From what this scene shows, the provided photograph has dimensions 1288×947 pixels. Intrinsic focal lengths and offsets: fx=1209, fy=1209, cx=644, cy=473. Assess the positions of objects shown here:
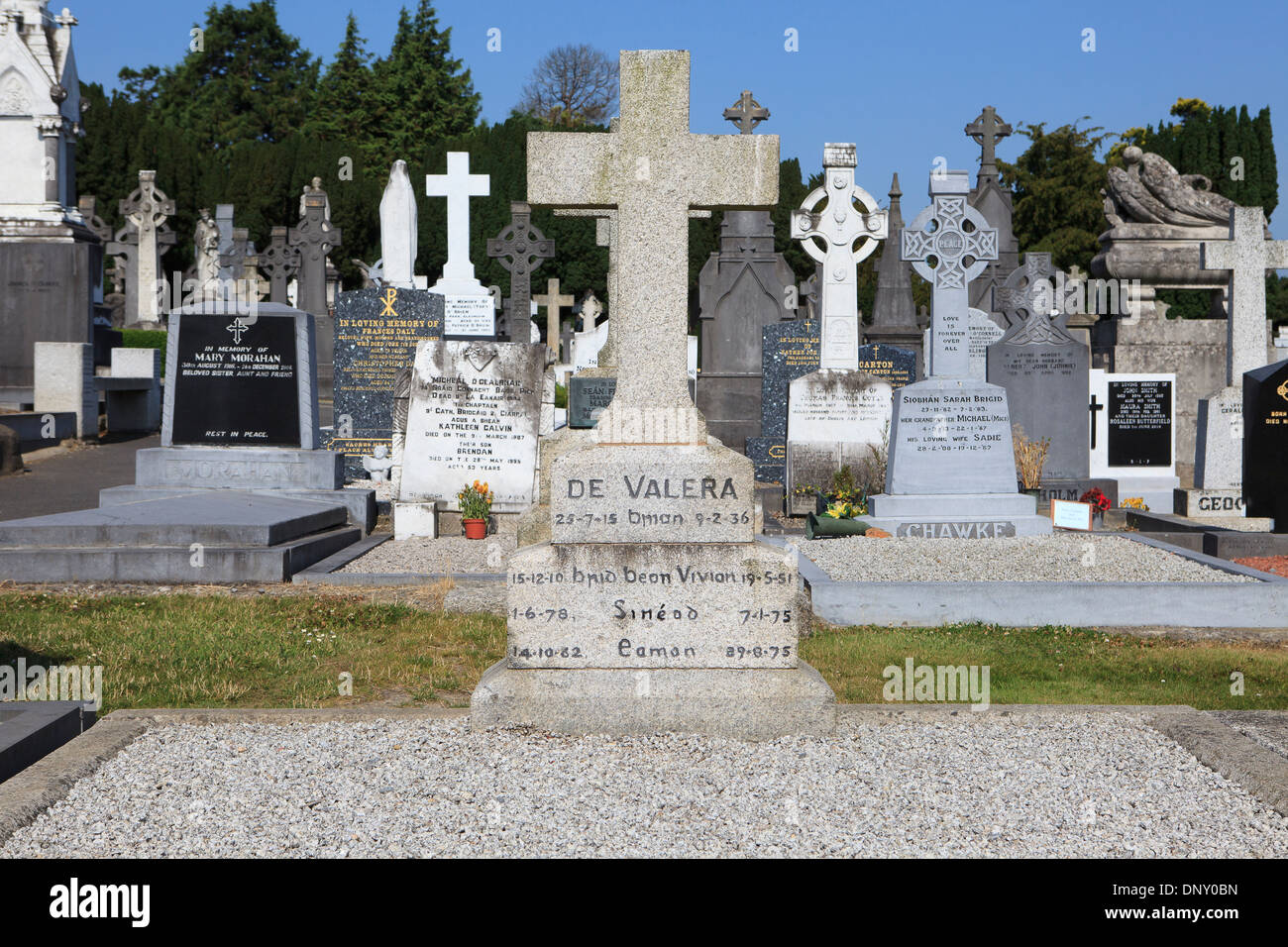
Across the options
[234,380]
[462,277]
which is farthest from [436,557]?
[462,277]

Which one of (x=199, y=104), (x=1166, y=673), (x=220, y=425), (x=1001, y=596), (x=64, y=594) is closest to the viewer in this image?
(x=1166, y=673)

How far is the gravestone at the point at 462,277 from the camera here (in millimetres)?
19078

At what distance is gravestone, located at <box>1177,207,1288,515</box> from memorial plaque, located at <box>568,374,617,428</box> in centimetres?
639

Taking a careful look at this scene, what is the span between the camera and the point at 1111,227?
1984 centimetres

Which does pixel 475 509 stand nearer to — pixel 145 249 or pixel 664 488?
pixel 664 488

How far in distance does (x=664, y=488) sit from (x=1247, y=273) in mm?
10345

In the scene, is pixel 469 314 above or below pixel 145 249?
below

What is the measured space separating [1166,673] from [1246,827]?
9.44 feet

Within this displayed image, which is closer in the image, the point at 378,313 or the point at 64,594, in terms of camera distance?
the point at 64,594

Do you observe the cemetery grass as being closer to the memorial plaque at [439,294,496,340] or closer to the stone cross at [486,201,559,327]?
the memorial plaque at [439,294,496,340]

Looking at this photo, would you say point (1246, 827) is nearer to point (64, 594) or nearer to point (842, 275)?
point (64, 594)

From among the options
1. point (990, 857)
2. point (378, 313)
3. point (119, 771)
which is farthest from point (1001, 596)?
point (378, 313)

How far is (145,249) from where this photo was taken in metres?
31.6

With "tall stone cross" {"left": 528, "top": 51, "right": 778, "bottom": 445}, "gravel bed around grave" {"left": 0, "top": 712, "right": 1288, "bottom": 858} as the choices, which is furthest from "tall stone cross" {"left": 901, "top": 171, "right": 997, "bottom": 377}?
"gravel bed around grave" {"left": 0, "top": 712, "right": 1288, "bottom": 858}
